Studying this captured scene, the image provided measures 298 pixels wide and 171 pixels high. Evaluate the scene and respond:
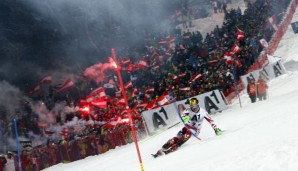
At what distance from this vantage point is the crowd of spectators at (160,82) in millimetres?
14570

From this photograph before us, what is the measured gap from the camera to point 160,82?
66.1ft

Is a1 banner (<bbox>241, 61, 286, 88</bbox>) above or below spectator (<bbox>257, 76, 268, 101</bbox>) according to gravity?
above

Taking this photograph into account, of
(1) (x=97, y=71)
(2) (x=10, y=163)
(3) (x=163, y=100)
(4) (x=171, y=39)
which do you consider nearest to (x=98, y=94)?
(3) (x=163, y=100)

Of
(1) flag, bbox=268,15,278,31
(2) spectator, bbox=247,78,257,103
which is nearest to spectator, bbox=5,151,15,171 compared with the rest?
(2) spectator, bbox=247,78,257,103

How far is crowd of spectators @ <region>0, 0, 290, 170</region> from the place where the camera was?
574 inches

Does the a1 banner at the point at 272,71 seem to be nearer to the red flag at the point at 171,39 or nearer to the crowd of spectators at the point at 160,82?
the crowd of spectators at the point at 160,82

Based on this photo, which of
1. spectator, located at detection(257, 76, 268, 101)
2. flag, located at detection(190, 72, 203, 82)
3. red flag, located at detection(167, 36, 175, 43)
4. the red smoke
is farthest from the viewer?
the red smoke

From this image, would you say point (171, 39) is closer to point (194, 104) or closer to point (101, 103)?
point (101, 103)

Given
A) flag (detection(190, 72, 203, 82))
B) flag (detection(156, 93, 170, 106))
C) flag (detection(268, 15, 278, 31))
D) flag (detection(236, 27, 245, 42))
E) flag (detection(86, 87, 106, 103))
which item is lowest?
flag (detection(156, 93, 170, 106))

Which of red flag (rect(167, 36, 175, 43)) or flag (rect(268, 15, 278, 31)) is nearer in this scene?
flag (rect(268, 15, 278, 31))

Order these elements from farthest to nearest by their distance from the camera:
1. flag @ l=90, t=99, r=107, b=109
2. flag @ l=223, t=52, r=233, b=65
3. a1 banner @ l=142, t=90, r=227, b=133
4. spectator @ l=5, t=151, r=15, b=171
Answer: flag @ l=223, t=52, r=233, b=65 → flag @ l=90, t=99, r=107, b=109 → a1 banner @ l=142, t=90, r=227, b=133 → spectator @ l=5, t=151, r=15, b=171

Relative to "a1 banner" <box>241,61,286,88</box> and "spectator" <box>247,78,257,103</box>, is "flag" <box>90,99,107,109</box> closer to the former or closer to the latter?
"spectator" <box>247,78,257,103</box>

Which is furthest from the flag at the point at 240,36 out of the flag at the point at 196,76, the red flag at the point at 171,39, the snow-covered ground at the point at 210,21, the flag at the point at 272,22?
the snow-covered ground at the point at 210,21

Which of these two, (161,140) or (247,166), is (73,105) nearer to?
(161,140)
